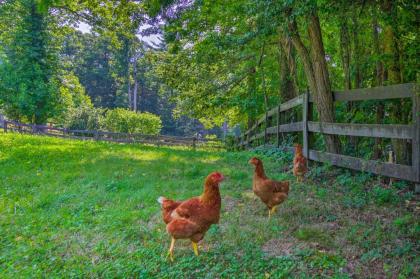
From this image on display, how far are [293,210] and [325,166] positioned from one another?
2.02 m

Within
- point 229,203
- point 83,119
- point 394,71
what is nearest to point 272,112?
point 394,71

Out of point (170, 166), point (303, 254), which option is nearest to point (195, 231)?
point (303, 254)

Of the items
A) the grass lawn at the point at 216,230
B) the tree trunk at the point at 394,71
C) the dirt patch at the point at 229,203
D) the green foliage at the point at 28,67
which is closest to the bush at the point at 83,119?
the green foliage at the point at 28,67

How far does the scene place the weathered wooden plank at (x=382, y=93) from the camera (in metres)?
4.77

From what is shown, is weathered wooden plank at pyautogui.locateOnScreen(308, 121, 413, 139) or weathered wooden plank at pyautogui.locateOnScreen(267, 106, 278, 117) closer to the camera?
weathered wooden plank at pyautogui.locateOnScreen(308, 121, 413, 139)

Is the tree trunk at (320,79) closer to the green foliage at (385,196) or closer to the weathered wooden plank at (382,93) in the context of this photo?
the weathered wooden plank at (382,93)

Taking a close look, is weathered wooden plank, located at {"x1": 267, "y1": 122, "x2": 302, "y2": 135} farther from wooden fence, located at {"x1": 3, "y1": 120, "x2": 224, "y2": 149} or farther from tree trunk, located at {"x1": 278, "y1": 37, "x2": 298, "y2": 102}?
wooden fence, located at {"x1": 3, "y1": 120, "x2": 224, "y2": 149}

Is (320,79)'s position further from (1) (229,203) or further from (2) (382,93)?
(1) (229,203)

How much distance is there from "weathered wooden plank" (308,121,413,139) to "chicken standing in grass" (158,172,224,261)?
8.73 feet

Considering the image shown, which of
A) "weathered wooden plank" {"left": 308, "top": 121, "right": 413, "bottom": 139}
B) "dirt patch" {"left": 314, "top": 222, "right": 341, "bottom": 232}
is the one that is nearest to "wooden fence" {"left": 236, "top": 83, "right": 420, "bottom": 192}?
"weathered wooden plank" {"left": 308, "top": 121, "right": 413, "bottom": 139}

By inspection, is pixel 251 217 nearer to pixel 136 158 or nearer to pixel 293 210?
pixel 293 210

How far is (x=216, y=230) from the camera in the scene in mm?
4395

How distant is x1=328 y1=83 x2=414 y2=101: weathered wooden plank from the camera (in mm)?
4773

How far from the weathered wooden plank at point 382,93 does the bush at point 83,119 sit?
29717mm
